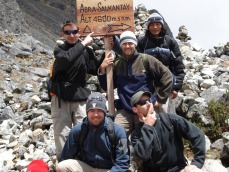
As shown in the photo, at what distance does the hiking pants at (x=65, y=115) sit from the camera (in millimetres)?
7160

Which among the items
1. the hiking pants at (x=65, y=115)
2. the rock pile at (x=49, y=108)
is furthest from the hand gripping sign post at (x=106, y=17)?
the rock pile at (x=49, y=108)

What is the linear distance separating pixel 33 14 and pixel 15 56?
160 feet

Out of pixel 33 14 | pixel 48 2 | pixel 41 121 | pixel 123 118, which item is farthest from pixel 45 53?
pixel 48 2

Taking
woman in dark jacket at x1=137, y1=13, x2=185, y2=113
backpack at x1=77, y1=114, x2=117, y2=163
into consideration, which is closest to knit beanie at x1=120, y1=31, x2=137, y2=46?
woman in dark jacket at x1=137, y1=13, x2=185, y2=113

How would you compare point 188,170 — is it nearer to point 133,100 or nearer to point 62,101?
point 133,100

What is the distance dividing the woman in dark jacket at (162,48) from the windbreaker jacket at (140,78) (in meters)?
0.64

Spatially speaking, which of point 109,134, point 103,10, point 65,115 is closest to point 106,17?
point 103,10

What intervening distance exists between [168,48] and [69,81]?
2.03 metres

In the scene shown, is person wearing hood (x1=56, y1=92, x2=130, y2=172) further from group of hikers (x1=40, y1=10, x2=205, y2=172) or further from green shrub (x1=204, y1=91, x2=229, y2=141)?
green shrub (x1=204, y1=91, x2=229, y2=141)

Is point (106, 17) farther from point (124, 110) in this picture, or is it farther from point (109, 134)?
point (109, 134)

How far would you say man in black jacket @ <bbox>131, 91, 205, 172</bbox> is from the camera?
563 cm

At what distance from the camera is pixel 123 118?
684cm

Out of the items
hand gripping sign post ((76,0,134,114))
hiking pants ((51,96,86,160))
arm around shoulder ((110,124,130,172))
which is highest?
hand gripping sign post ((76,0,134,114))

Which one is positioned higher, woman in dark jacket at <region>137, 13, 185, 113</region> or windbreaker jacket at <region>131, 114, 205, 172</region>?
woman in dark jacket at <region>137, 13, 185, 113</region>
